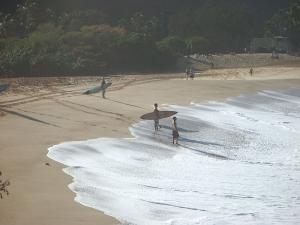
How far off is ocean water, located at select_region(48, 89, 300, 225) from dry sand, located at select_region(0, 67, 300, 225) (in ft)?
2.01

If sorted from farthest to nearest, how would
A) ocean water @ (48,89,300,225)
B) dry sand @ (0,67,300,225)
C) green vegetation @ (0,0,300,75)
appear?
green vegetation @ (0,0,300,75) → ocean water @ (48,89,300,225) → dry sand @ (0,67,300,225)

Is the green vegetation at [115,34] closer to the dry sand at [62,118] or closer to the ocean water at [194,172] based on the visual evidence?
the dry sand at [62,118]

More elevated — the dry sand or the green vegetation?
the green vegetation

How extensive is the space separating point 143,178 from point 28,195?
3252 mm

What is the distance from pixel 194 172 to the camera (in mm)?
14766

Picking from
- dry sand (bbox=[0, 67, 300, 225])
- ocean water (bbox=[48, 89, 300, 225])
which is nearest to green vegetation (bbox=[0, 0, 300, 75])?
dry sand (bbox=[0, 67, 300, 225])

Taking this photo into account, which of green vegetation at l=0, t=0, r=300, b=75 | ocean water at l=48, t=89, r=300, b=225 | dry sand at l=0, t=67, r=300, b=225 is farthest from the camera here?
green vegetation at l=0, t=0, r=300, b=75

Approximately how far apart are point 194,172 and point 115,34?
3755 cm

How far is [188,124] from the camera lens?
22469 millimetres

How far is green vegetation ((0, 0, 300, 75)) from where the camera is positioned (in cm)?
4400

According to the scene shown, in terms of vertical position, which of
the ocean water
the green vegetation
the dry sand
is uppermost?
the green vegetation

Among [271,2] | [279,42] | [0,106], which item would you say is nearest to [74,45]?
[0,106]

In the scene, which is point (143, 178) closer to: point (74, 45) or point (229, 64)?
point (74, 45)

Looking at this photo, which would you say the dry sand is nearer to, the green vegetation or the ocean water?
the ocean water
